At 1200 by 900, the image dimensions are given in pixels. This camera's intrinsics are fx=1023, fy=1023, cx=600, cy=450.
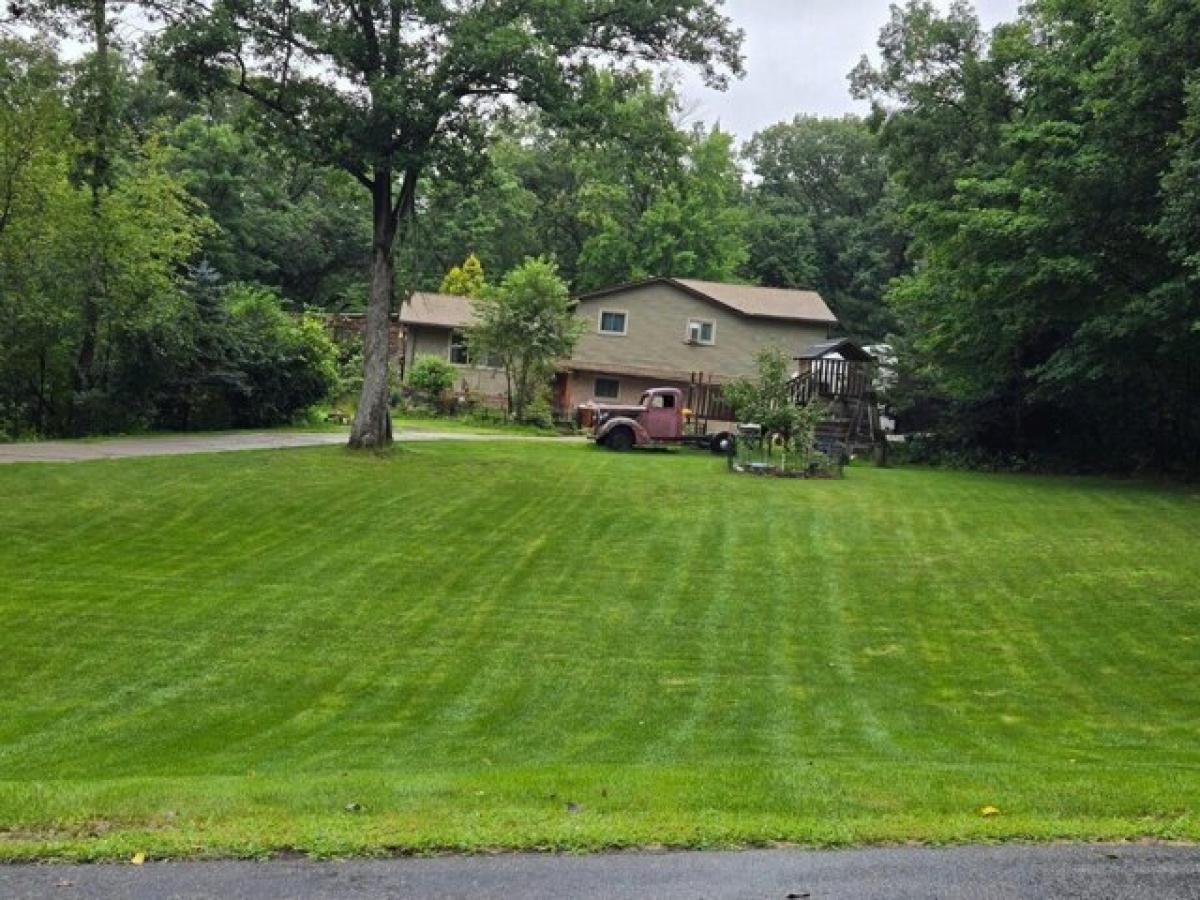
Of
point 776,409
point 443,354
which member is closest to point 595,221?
point 443,354

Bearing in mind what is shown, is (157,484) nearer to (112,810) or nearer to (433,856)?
(112,810)

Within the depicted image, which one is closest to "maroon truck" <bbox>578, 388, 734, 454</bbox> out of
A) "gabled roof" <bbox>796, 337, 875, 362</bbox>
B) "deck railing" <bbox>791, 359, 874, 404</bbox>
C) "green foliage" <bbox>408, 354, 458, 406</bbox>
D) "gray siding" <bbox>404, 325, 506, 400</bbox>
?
"deck railing" <bbox>791, 359, 874, 404</bbox>

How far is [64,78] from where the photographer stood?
20250mm

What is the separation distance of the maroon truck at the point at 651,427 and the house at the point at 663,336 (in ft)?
45.4

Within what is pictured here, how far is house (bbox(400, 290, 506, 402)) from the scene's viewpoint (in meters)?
44.6

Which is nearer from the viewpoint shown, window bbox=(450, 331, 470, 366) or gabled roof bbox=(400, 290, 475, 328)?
gabled roof bbox=(400, 290, 475, 328)

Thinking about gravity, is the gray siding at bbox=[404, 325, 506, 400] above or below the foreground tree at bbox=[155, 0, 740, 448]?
below

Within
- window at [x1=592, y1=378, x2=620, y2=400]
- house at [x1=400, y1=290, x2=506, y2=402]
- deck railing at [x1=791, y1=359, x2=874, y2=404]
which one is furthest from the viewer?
house at [x1=400, y1=290, x2=506, y2=402]

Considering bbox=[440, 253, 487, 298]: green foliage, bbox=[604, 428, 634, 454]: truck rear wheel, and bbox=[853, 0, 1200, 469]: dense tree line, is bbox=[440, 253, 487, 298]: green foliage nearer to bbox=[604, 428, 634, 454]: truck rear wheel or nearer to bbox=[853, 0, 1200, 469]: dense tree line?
bbox=[853, 0, 1200, 469]: dense tree line

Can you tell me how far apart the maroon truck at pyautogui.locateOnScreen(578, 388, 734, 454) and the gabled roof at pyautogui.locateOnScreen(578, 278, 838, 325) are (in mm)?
14628

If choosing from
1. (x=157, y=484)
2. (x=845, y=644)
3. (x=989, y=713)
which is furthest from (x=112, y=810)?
(x=157, y=484)

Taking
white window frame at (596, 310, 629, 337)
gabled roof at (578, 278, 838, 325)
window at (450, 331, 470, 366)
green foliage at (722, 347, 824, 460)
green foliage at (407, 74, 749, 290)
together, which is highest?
green foliage at (407, 74, 749, 290)

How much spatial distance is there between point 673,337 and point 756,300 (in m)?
4.37

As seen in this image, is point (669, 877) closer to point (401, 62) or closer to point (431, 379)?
point (401, 62)
